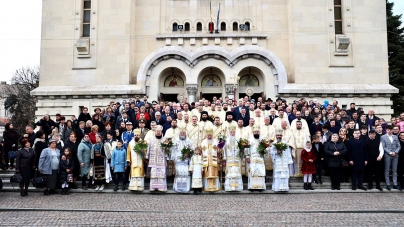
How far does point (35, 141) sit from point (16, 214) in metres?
3.75

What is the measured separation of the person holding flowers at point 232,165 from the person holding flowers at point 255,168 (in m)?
0.29

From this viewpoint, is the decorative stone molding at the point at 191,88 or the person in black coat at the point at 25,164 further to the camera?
the decorative stone molding at the point at 191,88

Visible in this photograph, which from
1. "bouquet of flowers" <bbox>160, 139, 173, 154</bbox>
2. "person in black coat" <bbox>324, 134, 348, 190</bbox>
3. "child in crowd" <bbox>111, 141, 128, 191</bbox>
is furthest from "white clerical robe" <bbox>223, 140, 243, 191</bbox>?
"child in crowd" <bbox>111, 141, 128, 191</bbox>

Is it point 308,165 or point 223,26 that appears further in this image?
point 223,26

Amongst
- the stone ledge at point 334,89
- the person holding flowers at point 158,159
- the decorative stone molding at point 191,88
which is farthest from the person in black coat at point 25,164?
the stone ledge at point 334,89

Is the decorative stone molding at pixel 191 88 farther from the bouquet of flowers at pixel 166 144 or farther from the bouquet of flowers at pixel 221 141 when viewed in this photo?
the bouquet of flowers at pixel 166 144

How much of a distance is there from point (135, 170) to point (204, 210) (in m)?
3.22

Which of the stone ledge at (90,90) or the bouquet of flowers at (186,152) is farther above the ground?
the stone ledge at (90,90)

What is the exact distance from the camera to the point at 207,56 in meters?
19.2

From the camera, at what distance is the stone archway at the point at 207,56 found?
19.0 m

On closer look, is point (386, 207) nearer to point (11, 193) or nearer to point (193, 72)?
point (11, 193)

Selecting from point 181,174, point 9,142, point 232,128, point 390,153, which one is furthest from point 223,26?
point 9,142

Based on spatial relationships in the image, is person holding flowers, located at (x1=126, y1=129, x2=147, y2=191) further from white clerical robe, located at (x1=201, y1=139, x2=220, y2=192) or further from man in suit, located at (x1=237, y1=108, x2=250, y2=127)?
Answer: man in suit, located at (x1=237, y1=108, x2=250, y2=127)

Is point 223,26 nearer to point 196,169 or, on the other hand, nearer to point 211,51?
point 211,51
